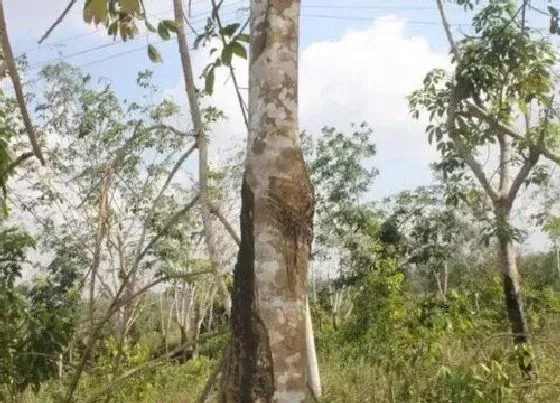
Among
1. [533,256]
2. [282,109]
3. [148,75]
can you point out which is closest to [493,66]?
[282,109]

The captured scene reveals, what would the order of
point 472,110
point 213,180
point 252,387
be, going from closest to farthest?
1. point 252,387
2. point 472,110
3. point 213,180

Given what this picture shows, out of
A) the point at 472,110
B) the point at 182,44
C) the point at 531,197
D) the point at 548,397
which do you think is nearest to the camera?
the point at 182,44

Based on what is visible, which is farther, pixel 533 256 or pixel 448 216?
pixel 533 256

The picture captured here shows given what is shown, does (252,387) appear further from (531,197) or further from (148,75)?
(531,197)

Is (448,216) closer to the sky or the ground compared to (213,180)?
closer to the ground

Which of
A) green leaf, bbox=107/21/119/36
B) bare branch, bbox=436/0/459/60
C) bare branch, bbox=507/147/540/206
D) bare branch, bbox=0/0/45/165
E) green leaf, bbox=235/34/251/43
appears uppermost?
bare branch, bbox=436/0/459/60

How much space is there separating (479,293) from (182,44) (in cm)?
948

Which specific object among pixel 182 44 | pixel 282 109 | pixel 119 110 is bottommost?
pixel 282 109

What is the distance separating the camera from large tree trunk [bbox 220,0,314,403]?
0.94 metres

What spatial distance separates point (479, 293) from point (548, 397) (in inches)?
260

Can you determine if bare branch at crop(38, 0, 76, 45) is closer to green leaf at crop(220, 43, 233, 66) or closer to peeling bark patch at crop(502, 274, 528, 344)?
green leaf at crop(220, 43, 233, 66)

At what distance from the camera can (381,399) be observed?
5.11 m

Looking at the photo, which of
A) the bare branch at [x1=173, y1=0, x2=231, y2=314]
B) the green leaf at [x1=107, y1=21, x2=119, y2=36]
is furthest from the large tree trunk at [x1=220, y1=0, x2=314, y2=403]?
the green leaf at [x1=107, y1=21, x2=119, y2=36]

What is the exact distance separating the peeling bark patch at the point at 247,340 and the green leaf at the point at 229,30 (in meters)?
0.47
